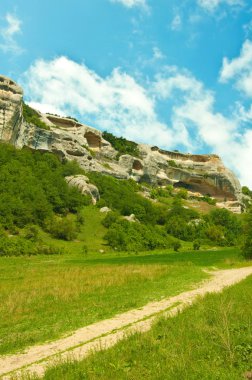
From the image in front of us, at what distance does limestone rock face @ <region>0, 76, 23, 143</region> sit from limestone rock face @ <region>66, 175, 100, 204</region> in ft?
59.4

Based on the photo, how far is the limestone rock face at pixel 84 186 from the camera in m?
91.1

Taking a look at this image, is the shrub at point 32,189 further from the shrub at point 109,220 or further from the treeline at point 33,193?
the shrub at point 109,220

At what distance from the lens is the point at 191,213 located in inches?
4296

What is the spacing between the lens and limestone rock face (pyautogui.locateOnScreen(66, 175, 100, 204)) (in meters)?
91.1

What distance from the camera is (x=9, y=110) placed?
9000 centimetres

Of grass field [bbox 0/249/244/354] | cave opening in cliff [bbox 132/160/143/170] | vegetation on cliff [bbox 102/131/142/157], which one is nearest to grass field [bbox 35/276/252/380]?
grass field [bbox 0/249/244/354]

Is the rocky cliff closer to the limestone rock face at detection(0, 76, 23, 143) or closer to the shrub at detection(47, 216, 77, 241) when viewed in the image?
the limestone rock face at detection(0, 76, 23, 143)

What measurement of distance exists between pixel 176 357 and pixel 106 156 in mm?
130523

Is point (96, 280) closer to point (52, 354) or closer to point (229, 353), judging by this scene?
point (52, 354)

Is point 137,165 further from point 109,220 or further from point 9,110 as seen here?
point 109,220

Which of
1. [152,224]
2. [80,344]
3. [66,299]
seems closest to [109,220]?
[152,224]

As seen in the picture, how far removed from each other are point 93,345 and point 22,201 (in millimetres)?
62765

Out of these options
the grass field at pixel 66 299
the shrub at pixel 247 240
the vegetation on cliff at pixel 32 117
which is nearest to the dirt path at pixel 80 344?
the grass field at pixel 66 299

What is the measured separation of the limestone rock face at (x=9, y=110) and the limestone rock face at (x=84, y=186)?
1812cm
